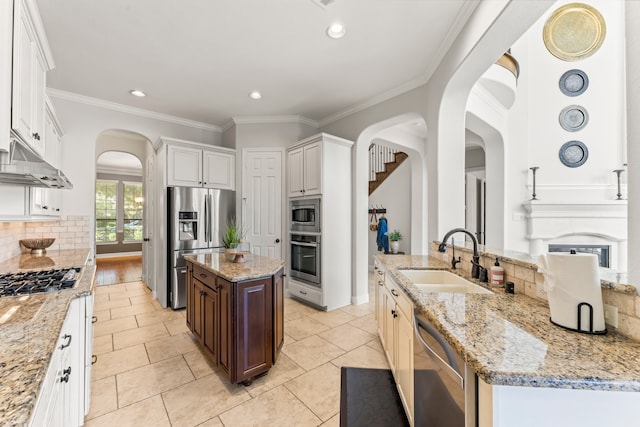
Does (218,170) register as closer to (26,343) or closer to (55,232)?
(55,232)

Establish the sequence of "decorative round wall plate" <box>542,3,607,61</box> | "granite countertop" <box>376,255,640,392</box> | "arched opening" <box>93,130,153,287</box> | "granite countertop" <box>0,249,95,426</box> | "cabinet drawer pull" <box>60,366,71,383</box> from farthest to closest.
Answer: "arched opening" <box>93,130,153,287</box> < "decorative round wall plate" <box>542,3,607,61</box> < "cabinet drawer pull" <box>60,366,71,383</box> < "granite countertop" <box>376,255,640,392</box> < "granite countertop" <box>0,249,95,426</box>

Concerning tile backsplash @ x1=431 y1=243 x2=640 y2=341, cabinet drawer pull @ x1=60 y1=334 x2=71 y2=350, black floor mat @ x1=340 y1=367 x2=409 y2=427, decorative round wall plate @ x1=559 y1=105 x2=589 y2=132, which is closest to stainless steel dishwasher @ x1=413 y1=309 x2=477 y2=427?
black floor mat @ x1=340 y1=367 x2=409 y2=427

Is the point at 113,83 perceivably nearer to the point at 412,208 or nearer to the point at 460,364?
the point at 460,364

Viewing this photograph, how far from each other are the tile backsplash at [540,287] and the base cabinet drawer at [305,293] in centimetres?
180

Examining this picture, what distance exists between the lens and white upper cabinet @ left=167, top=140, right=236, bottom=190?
12.2ft

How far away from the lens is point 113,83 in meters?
3.22

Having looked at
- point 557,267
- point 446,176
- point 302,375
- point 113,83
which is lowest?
point 302,375

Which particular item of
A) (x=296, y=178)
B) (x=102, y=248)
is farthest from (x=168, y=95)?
(x=102, y=248)

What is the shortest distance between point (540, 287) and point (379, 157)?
5.85m

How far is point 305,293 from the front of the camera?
12.6ft

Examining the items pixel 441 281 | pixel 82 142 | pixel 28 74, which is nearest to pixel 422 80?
pixel 441 281

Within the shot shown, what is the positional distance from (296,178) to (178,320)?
239 cm

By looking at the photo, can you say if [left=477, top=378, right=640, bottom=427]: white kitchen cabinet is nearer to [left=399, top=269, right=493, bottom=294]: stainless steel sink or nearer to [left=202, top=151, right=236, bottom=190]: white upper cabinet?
[left=399, top=269, right=493, bottom=294]: stainless steel sink

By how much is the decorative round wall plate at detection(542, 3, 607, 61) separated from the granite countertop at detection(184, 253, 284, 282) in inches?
199
